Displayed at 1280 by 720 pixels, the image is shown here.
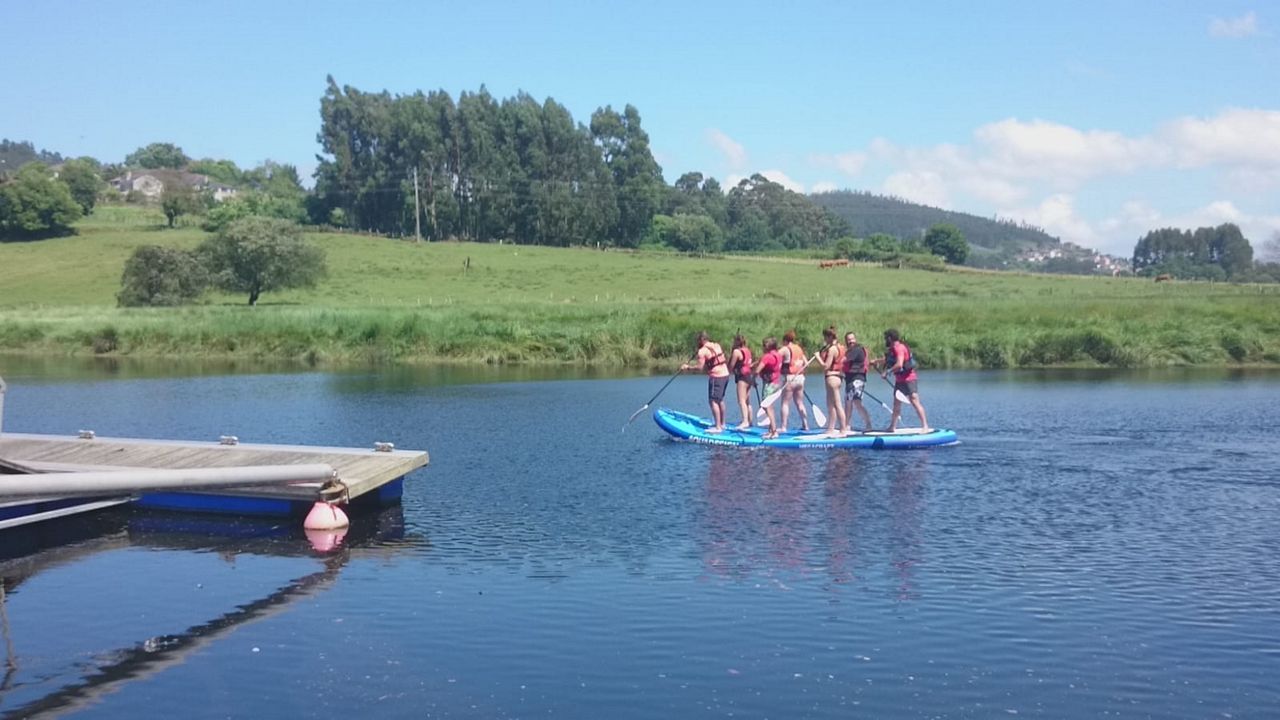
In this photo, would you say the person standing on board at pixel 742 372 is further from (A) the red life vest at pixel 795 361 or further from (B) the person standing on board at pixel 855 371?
→ (B) the person standing on board at pixel 855 371

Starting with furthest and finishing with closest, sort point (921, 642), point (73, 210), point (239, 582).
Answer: point (73, 210) < point (239, 582) < point (921, 642)

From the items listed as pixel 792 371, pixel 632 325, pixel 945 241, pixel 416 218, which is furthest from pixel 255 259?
pixel 945 241

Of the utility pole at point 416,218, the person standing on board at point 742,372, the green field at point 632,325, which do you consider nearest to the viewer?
the person standing on board at point 742,372

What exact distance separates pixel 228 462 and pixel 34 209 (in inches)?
3655

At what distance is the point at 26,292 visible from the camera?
257ft

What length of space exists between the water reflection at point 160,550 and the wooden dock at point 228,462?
0.28 meters

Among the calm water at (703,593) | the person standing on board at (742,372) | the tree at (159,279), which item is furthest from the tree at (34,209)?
the person standing on board at (742,372)

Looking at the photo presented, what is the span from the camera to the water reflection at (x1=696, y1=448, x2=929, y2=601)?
1548cm

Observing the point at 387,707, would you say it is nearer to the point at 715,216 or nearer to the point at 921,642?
the point at 921,642

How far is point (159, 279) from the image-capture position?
6894 centimetres

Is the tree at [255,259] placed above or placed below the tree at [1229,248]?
below

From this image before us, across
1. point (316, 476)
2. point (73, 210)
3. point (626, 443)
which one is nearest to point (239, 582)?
point (316, 476)

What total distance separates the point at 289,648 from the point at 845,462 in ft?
44.2

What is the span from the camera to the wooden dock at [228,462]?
18531mm
